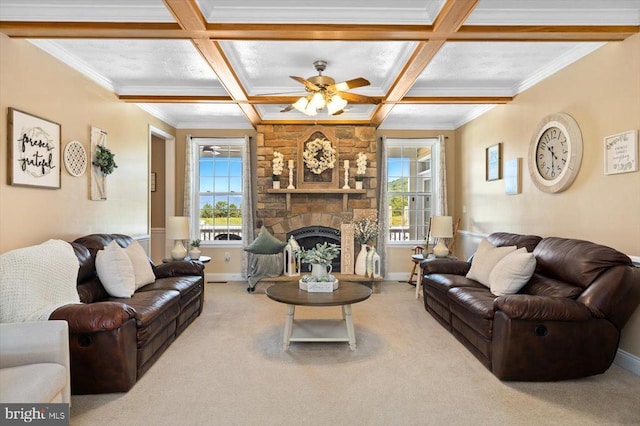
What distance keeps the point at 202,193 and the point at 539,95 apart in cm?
522

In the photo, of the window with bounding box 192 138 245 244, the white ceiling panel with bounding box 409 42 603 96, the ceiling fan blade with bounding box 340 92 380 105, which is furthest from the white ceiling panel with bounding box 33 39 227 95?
the white ceiling panel with bounding box 409 42 603 96

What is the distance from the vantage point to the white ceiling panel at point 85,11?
2795 mm

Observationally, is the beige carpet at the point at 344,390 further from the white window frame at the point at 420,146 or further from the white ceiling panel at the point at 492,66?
the white window frame at the point at 420,146

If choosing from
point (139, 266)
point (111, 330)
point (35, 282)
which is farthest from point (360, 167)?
point (35, 282)

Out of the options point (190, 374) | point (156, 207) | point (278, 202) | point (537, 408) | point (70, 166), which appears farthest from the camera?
point (156, 207)

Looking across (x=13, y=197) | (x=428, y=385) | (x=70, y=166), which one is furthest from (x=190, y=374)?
(x=70, y=166)

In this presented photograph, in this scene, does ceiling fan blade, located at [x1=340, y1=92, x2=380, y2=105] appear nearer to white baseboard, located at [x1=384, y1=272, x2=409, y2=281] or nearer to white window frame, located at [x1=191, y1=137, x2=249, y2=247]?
white window frame, located at [x1=191, y1=137, x2=249, y2=247]

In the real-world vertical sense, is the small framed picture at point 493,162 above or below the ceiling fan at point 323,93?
below

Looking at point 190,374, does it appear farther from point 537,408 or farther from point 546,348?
point 546,348

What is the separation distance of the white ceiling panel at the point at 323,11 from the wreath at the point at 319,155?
11.2ft

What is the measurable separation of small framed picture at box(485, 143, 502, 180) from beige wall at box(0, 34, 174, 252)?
187 inches

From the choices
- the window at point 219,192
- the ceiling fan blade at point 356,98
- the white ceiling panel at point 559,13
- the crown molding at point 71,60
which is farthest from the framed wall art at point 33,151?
the white ceiling panel at point 559,13

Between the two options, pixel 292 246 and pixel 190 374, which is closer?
pixel 190 374

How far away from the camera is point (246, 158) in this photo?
6617 millimetres
